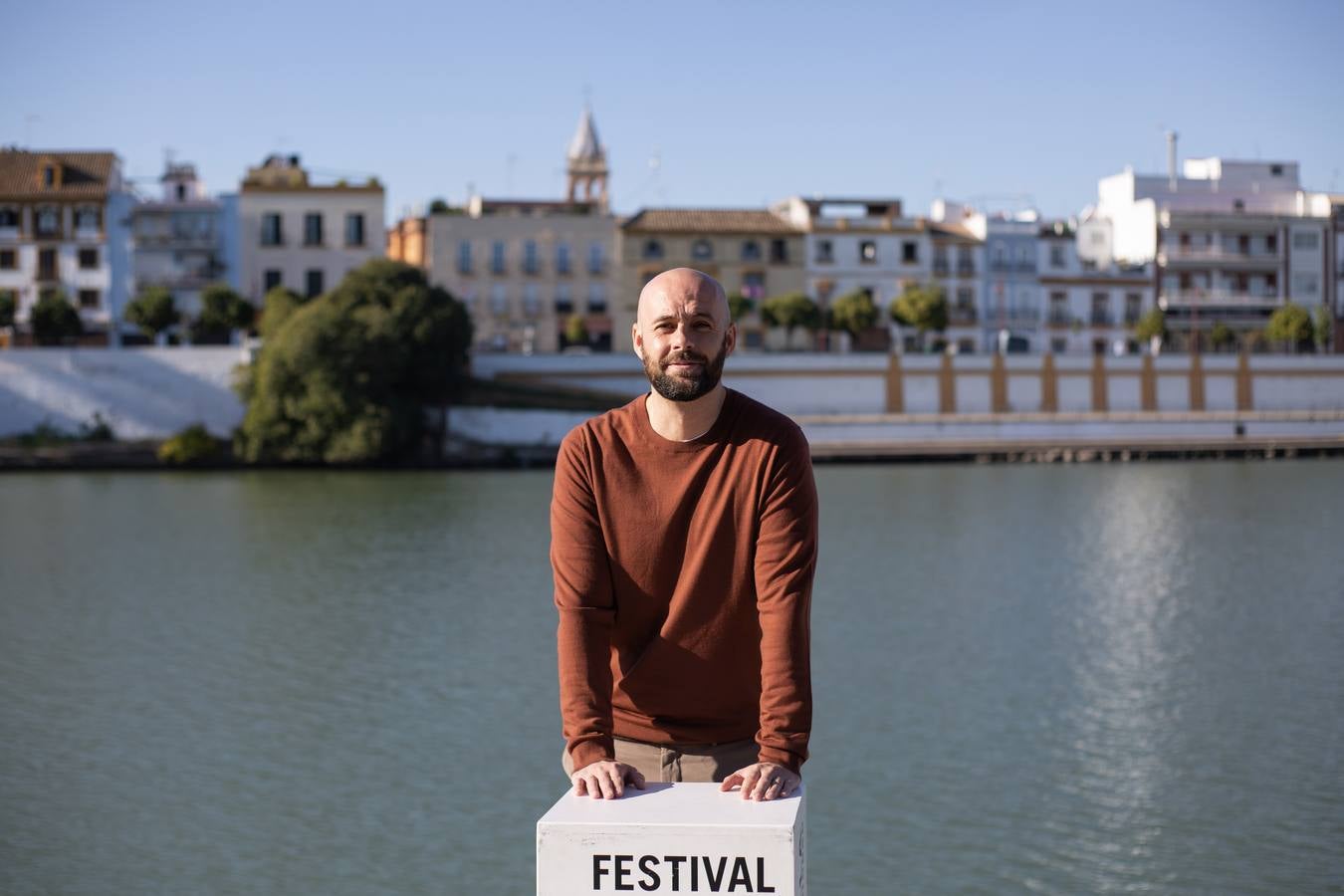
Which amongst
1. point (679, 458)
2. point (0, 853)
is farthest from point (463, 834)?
point (679, 458)

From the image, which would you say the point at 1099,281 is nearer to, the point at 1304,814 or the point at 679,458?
the point at 1304,814

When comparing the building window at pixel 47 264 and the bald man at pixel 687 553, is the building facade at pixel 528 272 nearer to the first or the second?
the building window at pixel 47 264

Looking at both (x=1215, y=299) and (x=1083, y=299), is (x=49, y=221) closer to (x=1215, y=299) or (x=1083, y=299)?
(x=1083, y=299)

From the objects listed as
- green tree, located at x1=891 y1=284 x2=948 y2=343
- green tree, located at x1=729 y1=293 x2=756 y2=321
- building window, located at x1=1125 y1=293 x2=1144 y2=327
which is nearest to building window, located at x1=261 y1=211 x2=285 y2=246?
green tree, located at x1=729 y1=293 x2=756 y2=321

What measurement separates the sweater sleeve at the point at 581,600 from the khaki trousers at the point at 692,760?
0.37ft

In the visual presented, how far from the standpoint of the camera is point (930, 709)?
12.4 m

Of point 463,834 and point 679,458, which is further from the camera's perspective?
point 463,834

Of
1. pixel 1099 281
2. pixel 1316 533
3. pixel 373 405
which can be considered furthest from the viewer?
pixel 1099 281

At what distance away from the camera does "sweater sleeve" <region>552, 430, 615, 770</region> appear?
329cm

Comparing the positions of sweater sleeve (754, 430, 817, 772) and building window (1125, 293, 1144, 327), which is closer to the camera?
sweater sleeve (754, 430, 817, 772)

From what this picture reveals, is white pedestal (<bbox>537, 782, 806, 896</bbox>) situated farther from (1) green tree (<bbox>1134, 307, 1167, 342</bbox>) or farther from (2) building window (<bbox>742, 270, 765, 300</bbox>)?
(1) green tree (<bbox>1134, 307, 1167, 342</bbox>)

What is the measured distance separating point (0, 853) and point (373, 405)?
88.2ft

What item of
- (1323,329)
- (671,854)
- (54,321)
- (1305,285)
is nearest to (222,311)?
(54,321)

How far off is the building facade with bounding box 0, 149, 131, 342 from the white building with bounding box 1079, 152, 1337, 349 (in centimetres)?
2875
